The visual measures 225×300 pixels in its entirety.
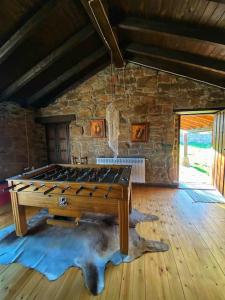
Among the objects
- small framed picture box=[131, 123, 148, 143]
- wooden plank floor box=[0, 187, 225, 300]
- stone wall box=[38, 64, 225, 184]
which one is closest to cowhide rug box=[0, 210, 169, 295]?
wooden plank floor box=[0, 187, 225, 300]

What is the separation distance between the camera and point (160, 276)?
154 centimetres

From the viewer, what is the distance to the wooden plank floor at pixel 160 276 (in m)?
1.38

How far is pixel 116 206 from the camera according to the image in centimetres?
180

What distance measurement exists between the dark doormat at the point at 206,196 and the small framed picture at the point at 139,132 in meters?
1.67

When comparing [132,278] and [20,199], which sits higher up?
[20,199]

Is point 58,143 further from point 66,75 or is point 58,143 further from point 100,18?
point 100,18

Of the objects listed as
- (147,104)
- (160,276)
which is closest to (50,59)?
(147,104)

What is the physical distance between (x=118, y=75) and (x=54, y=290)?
4.29 meters

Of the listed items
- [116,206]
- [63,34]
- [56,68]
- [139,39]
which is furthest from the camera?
[56,68]

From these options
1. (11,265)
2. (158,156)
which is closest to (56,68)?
(158,156)

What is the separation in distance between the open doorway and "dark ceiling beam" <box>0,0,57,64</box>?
4.15m

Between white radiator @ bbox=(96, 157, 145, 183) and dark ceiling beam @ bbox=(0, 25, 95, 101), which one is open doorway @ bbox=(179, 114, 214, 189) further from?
dark ceiling beam @ bbox=(0, 25, 95, 101)

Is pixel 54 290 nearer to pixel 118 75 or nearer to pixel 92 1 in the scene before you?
pixel 92 1

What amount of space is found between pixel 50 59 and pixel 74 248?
3.22 meters
